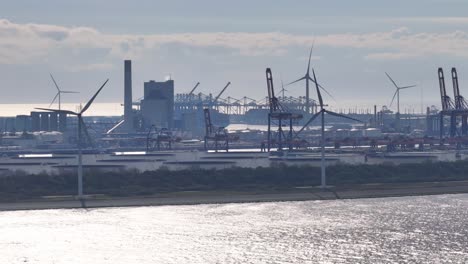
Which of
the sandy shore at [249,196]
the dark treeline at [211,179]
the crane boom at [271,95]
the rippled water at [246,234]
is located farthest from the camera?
the crane boom at [271,95]

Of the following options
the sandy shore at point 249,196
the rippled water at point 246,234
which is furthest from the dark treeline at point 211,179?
the rippled water at point 246,234

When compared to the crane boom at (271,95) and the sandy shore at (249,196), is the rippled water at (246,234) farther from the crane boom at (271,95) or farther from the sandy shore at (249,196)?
the crane boom at (271,95)

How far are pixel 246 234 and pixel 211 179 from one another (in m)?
42.1

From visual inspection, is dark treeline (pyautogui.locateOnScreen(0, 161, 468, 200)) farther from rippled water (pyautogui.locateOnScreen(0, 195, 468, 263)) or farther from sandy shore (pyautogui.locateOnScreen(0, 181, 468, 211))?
rippled water (pyautogui.locateOnScreen(0, 195, 468, 263))

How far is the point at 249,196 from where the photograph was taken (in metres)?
112

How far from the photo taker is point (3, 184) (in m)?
116

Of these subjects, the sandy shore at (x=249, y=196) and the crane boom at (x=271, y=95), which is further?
the crane boom at (x=271, y=95)

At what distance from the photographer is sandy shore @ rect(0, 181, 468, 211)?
10475 cm

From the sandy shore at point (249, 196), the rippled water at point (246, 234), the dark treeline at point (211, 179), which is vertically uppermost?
the dark treeline at point (211, 179)

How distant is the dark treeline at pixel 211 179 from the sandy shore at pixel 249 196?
3380 mm

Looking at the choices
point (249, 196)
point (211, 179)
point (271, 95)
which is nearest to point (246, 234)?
point (249, 196)

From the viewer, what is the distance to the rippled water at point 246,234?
71.8m

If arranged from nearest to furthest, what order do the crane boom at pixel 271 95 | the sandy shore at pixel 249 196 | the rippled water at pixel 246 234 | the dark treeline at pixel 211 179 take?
the rippled water at pixel 246 234 → the sandy shore at pixel 249 196 → the dark treeline at pixel 211 179 → the crane boom at pixel 271 95

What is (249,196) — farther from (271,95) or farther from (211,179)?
(271,95)
